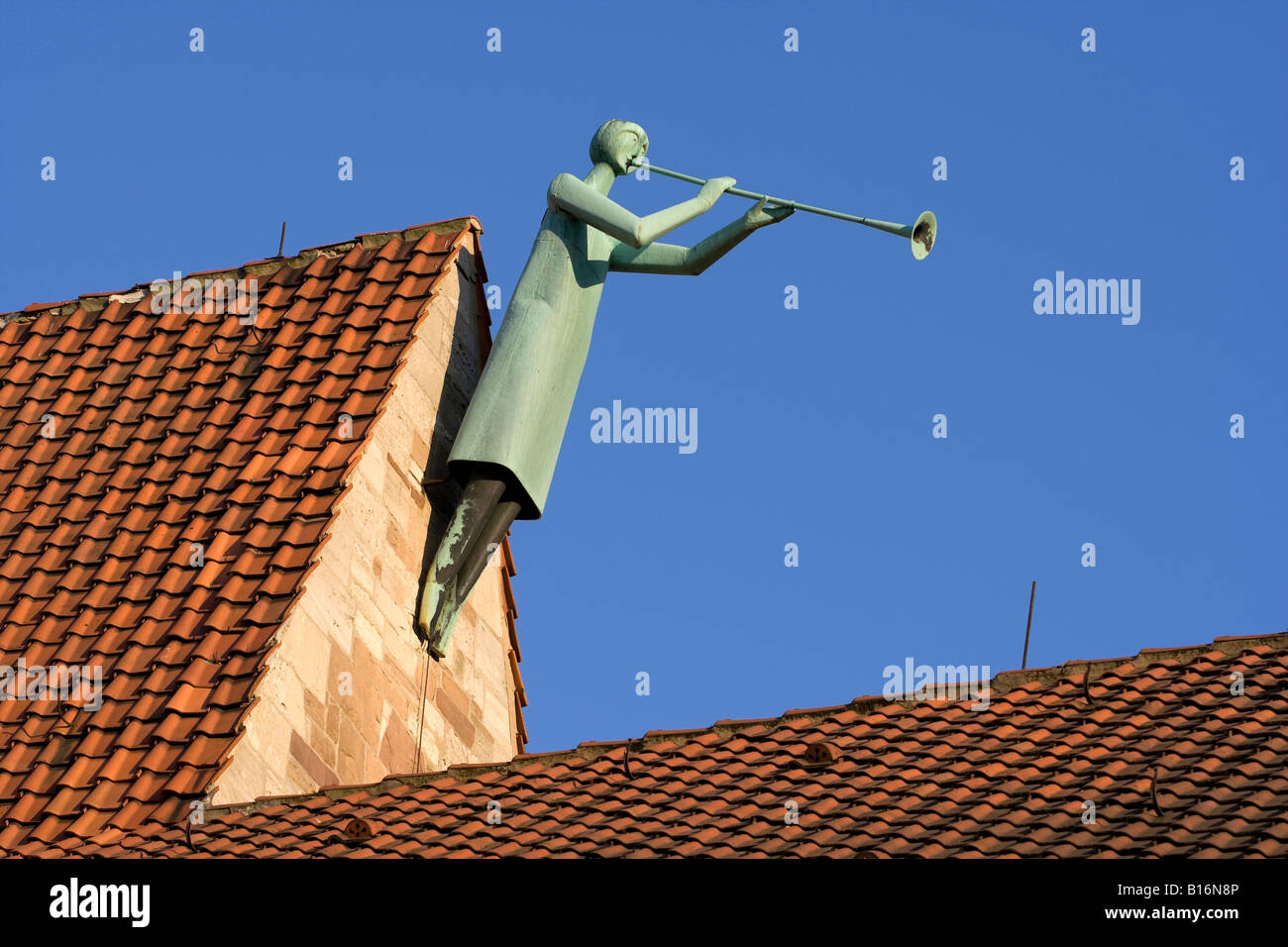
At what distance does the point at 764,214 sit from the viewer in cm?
1703

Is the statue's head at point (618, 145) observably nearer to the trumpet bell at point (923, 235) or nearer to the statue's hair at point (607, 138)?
the statue's hair at point (607, 138)

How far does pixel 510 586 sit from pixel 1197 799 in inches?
281

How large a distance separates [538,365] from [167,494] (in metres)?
2.81

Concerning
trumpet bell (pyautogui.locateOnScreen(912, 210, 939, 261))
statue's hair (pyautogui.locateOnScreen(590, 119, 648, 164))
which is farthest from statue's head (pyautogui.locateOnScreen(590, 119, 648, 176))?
trumpet bell (pyautogui.locateOnScreen(912, 210, 939, 261))

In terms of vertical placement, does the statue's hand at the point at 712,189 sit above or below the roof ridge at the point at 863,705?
above

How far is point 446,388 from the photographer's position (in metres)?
18.6

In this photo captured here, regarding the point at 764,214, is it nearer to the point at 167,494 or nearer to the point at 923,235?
the point at 923,235

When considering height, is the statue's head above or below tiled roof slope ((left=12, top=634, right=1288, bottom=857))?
above

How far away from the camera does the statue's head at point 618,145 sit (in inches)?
707

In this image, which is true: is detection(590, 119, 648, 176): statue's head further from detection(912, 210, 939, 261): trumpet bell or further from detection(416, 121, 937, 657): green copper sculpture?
detection(912, 210, 939, 261): trumpet bell

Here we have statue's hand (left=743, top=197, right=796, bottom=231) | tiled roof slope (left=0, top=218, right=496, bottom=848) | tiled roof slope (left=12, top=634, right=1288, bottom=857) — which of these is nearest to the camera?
tiled roof slope (left=12, top=634, right=1288, bottom=857)

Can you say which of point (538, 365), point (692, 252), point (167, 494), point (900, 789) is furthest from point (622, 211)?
point (900, 789)

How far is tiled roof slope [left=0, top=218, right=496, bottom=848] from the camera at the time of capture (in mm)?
15742

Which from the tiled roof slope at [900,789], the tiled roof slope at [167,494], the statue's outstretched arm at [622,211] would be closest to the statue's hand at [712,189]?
the statue's outstretched arm at [622,211]
